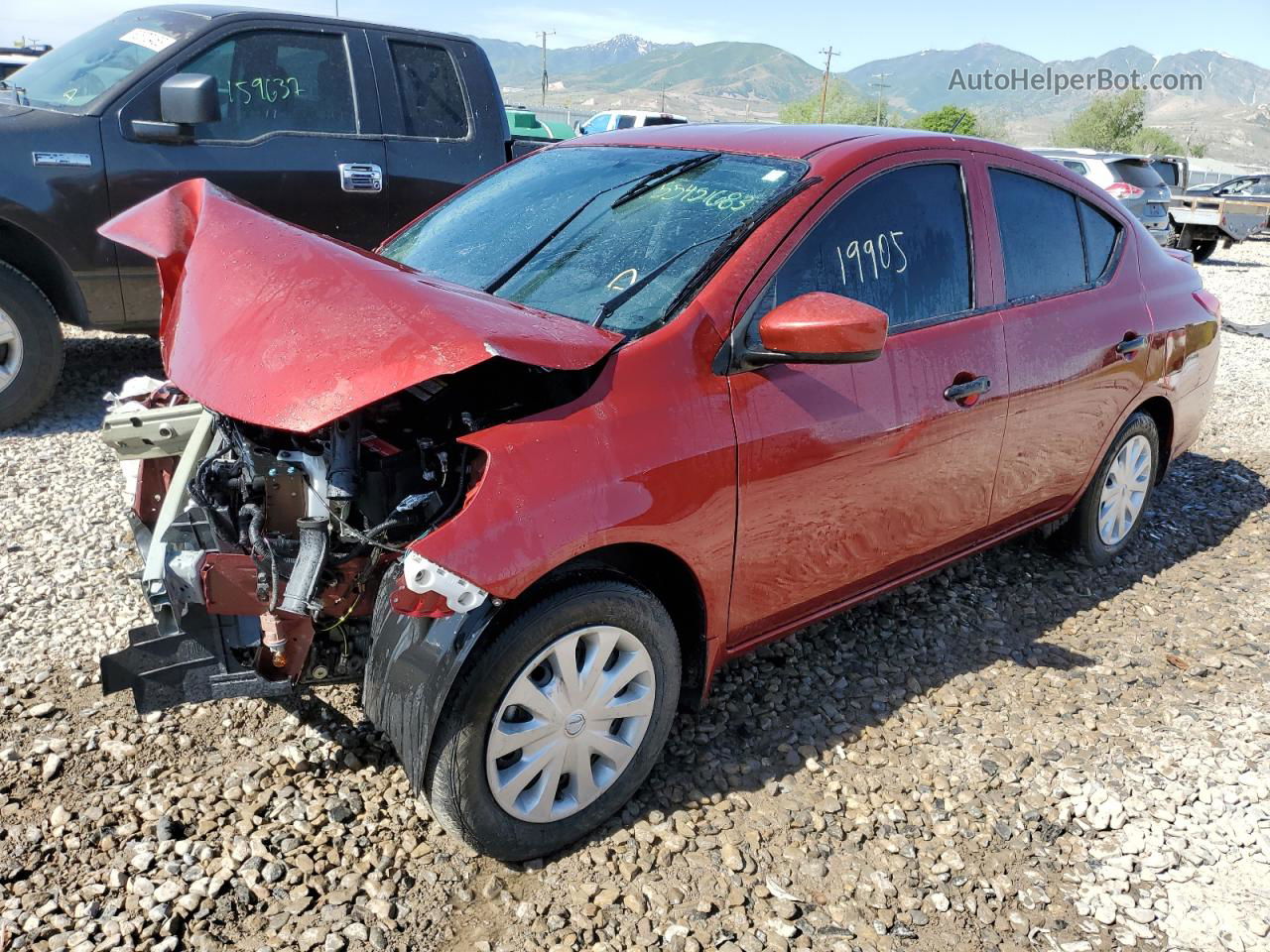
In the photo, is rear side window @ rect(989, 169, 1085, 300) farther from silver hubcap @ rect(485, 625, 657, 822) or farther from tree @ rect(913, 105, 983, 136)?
tree @ rect(913, 105, 983, 136)

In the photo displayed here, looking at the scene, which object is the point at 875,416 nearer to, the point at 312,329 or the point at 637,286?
the point at 637,286

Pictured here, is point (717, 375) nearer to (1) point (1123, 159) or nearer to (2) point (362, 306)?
(2) point (362, 306)

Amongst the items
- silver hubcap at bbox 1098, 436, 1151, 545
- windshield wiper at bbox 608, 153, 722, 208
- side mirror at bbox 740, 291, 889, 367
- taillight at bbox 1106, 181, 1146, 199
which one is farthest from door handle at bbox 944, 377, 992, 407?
taillight at bbox 1106, 181, 1146, 199

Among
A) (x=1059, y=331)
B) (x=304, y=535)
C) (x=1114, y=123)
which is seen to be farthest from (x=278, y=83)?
(x=1114, y=123)

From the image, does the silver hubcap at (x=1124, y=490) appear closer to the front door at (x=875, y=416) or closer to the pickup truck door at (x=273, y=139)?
the front door at (x=875, y=416)

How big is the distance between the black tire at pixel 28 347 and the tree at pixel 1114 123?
8977 cm

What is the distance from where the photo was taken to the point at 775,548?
2.86 metres

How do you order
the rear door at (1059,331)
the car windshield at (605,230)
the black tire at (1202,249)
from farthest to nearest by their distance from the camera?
the black tire at (1202,249), the rear door at (1059,331), the car windshield at (605,230)

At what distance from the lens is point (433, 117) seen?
596cm

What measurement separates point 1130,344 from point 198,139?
4.67 meters

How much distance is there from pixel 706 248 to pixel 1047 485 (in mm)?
1925

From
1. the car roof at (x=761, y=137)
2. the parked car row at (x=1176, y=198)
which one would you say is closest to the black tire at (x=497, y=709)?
the car roof at (x=761, y=137)

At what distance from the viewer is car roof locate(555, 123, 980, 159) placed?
3.16 m

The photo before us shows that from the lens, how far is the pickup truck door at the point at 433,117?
581 centimetres
